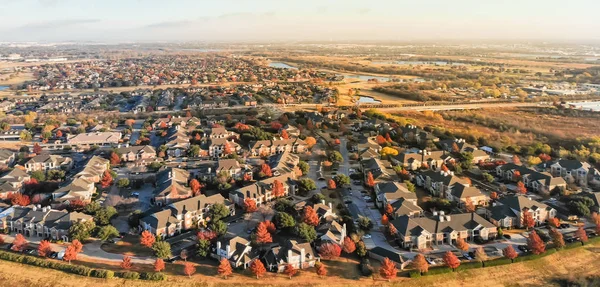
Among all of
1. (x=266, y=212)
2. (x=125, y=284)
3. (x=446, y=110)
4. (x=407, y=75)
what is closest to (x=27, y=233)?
(x=125, y=284)

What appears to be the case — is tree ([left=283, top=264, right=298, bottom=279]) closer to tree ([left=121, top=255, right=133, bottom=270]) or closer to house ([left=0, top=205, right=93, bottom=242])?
tree ([left=121, top=255, right=133, bottom=270])

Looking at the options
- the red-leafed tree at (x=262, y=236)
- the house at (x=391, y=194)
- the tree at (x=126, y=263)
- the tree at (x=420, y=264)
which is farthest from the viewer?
the house at (x=391, y=194)

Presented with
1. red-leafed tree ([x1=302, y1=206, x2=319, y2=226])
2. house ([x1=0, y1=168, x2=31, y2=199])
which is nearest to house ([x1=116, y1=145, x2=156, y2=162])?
house ([x1=0, y1=168, x2=31, y2=199])

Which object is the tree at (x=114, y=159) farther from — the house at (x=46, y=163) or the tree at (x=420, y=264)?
the tree at (x=420, y=264)

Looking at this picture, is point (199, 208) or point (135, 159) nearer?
point (199, 208)

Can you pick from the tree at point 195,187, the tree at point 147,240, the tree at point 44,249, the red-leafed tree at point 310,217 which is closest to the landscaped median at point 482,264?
the red-leafed tree at point 310,217

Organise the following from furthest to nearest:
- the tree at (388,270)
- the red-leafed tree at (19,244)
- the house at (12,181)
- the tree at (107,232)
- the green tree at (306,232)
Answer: the house at (12,181) → the tree at (107,232) → the green tree at (306,232) → the red-leafed tree at (19,244) → the tree at (388,270)

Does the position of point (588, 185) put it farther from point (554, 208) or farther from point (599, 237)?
point (599, 237)

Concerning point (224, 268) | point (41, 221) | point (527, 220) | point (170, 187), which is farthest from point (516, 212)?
point (41, 221)
